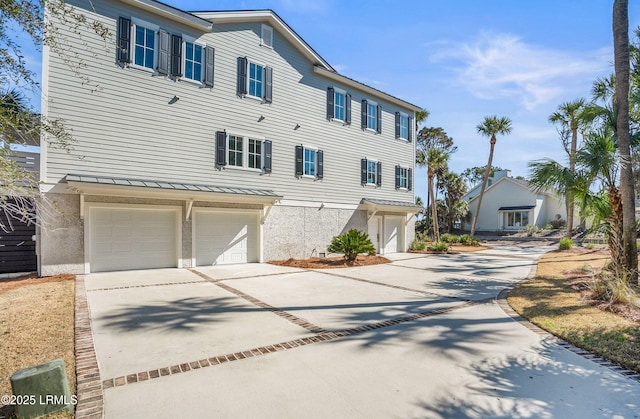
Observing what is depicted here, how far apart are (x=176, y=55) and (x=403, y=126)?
1334 centimetres

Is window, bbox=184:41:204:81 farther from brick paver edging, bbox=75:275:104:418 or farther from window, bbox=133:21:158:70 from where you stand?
brick paver edging, bbox=75:275:104:418

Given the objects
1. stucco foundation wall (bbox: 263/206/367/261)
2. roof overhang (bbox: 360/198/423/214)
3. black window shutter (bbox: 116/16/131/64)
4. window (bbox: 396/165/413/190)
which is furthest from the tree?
black window shutter (bbox: 116/16/131/64)

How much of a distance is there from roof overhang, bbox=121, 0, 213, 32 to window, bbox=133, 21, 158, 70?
20.7 inches

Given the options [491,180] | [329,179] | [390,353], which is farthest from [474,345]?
[491,180]

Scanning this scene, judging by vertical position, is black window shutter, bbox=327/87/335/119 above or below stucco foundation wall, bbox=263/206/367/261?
above

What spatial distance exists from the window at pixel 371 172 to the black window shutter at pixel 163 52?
10271 mm

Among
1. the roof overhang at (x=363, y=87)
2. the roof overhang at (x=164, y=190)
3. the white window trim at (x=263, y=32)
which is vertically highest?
the white window trim at (x=263, y=32)

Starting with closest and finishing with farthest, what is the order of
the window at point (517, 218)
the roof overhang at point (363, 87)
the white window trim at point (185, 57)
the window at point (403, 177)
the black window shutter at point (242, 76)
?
the white window trim at point (185, 57) < the black window shutter at point (242, 76) < the roof overhang at point (363, 87) < the window at point (403, 177) < the window at point (517, 218)

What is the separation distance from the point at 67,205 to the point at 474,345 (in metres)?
11.2

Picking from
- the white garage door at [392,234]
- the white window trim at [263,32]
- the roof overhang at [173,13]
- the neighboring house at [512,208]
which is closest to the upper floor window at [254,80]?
the white window trim at [263,32]

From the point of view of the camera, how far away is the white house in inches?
1359

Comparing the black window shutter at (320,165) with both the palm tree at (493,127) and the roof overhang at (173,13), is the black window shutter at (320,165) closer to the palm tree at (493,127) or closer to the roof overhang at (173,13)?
the roof overhang at (173,13)

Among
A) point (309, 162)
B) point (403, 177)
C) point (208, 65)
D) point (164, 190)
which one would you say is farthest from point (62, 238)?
point (403, 177)

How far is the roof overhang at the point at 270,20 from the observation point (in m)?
12.8
